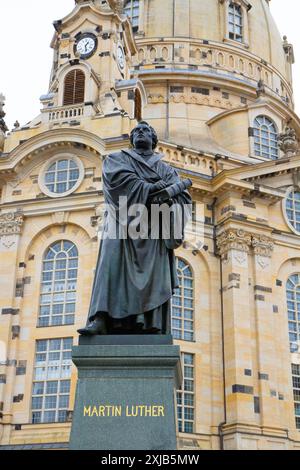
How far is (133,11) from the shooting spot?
4369 cm

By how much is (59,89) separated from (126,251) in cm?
2488

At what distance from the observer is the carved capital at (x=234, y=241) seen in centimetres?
2944

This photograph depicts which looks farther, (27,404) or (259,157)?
(259,157)

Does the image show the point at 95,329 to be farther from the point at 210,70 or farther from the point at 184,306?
the point at 210,70

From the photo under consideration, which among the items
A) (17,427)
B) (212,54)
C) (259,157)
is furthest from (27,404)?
(212,54)

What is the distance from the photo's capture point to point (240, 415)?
26.3 metres

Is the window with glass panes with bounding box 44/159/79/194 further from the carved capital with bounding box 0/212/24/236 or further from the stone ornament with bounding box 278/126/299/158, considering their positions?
the stone ornament with bounding box 278/126/299/158

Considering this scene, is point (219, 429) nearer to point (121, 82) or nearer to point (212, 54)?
point (121, 82)

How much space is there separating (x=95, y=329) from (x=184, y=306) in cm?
2082

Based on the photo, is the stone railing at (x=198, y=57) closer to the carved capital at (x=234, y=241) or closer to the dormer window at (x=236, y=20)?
the dormer window at (x=236, y=20)

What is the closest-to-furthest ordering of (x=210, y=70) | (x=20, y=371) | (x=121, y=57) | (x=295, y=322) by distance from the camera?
(x=20, y=371) < (x=295, y=322) < (x=121, y=57) < (x=210, y=70)

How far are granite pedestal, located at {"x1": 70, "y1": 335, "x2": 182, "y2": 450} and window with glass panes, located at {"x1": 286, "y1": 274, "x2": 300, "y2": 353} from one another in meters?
22.6

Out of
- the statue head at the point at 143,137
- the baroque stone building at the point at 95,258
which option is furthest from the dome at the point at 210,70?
the statue head at the point at 143,137

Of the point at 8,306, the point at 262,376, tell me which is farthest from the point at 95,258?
the point at 262,376
